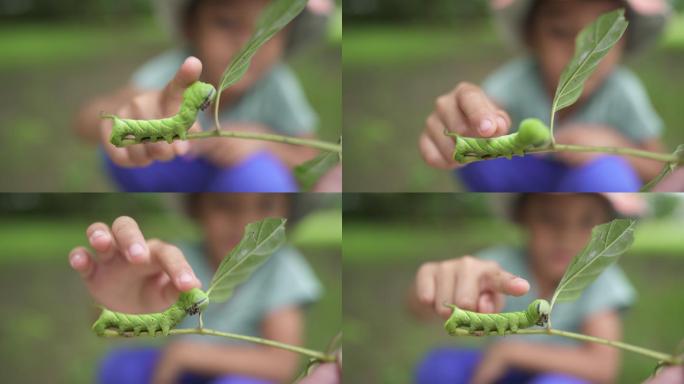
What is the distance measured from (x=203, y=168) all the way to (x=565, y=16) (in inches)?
11.6

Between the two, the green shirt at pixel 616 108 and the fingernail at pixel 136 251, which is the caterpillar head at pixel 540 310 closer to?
the green shirt at pixel 616 108

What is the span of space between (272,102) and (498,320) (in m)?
0.24

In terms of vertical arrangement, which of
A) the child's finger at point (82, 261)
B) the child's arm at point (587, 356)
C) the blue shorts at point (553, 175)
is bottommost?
the child's arm at point (587, 356)

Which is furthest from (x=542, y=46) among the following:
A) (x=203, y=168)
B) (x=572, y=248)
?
(x=203, y=168)

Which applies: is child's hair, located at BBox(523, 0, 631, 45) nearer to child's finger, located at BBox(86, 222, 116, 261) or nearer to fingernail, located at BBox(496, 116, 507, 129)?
fingernail, located at BBox(496, 116, 507, 129)

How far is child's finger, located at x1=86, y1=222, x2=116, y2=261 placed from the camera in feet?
2.06

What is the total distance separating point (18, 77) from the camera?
72cm

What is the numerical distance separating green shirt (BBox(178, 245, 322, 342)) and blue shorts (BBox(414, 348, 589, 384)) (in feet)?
0.34

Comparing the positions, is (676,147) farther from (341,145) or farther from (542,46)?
(341,145)

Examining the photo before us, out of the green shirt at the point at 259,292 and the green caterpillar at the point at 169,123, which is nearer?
the green caterpillar at the point at 169,123

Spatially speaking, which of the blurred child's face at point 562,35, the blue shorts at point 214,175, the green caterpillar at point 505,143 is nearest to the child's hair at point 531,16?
the blurred child's face at point 562,35

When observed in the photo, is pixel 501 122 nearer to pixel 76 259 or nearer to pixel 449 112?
pixel 449 112

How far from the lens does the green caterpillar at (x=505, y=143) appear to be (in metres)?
0.54

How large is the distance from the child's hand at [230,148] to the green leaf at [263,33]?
0.27 ft
